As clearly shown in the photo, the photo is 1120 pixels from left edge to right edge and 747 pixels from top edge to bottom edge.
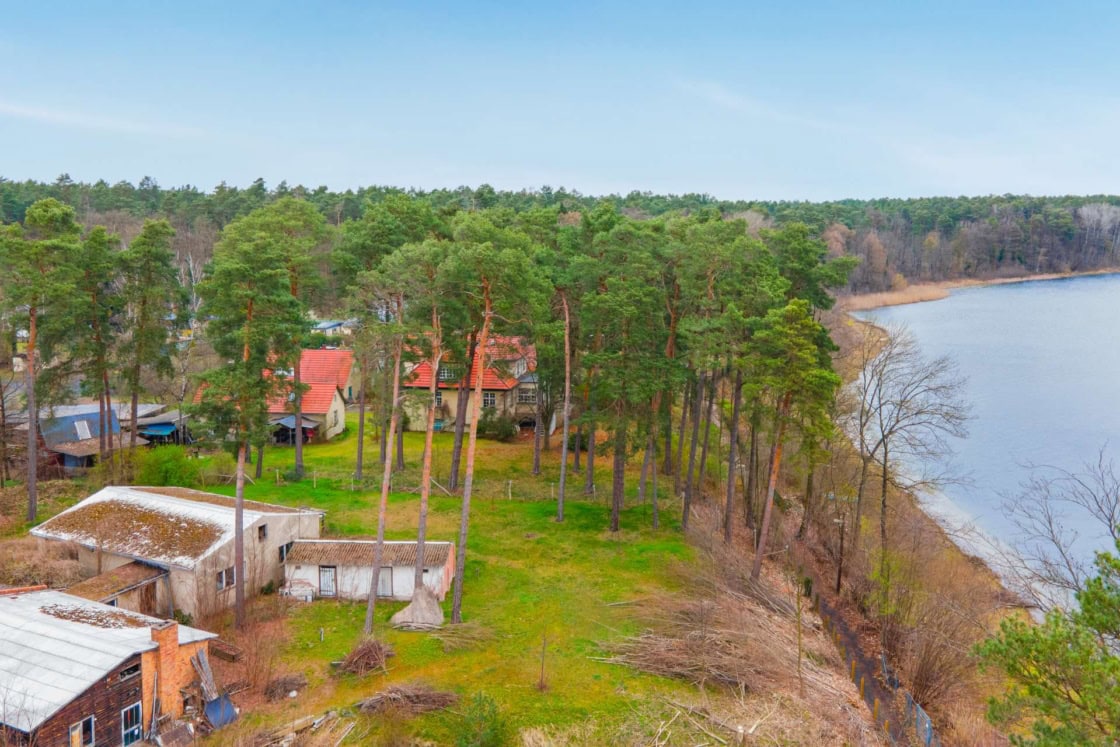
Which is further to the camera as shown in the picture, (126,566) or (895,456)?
(895,456)

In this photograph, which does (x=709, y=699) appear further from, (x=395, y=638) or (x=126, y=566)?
(x=126, y=566)

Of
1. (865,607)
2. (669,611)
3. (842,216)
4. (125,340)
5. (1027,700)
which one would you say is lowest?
(865,607)

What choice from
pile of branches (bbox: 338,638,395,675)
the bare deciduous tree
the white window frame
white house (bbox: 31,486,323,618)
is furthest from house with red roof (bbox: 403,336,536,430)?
the white window frame

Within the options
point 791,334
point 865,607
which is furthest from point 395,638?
point 865,607

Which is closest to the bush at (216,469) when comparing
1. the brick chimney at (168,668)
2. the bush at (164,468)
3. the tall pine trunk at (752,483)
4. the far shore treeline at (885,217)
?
the bush at (164,468)

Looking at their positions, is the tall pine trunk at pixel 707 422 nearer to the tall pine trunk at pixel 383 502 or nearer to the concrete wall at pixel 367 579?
the concrete wall at pixel 367 579

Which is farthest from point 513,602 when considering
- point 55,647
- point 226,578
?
point 55,647

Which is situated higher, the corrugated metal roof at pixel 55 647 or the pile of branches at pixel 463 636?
the corrugated metal roof at pixel 55 647
